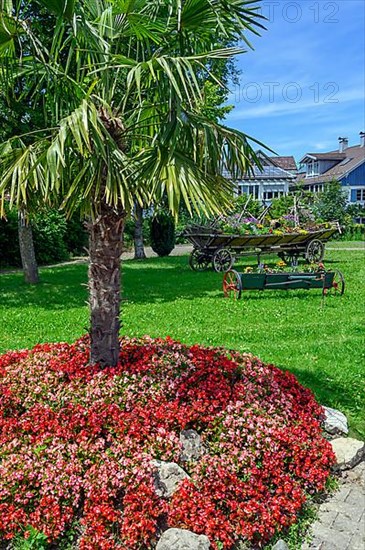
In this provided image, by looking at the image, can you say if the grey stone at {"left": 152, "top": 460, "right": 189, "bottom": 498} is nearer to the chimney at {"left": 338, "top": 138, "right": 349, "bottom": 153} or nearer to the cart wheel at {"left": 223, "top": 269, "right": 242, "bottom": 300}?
the cart wheel at {"left": 223, "top": 269, "right": 242, "bottom": 300}

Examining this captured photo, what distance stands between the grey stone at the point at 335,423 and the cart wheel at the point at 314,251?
467 inches

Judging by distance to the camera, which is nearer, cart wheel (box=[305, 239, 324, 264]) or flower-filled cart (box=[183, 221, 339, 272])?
flower-filled cart (box=[183, 221, 339, 272])

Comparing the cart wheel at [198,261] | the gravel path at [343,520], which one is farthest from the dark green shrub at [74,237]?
the gravel path at [343,520]

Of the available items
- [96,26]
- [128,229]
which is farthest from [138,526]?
[128,229]

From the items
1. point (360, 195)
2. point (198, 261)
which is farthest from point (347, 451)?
point (360, 195)

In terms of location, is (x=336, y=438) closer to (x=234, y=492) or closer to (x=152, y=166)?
(x=234, y=492)

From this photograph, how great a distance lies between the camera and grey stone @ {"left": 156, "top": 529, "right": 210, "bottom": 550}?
2.56 metres

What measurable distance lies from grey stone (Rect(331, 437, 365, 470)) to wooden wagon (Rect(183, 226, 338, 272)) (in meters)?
10.1

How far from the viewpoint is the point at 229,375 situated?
418 centimetres

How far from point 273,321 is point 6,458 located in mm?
5551

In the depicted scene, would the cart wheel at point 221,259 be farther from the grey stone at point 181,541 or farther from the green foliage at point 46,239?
the grey stone at point 181,541

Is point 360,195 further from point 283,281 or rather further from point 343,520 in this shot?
point 343,520

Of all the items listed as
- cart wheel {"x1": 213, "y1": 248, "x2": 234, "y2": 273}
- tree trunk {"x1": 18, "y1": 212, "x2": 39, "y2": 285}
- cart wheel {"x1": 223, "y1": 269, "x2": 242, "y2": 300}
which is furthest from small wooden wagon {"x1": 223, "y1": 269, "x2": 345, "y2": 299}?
tree trunk {"x1": 18, "y1": 212, "x2": 39, "y2": 285}

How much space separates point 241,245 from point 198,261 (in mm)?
1636
